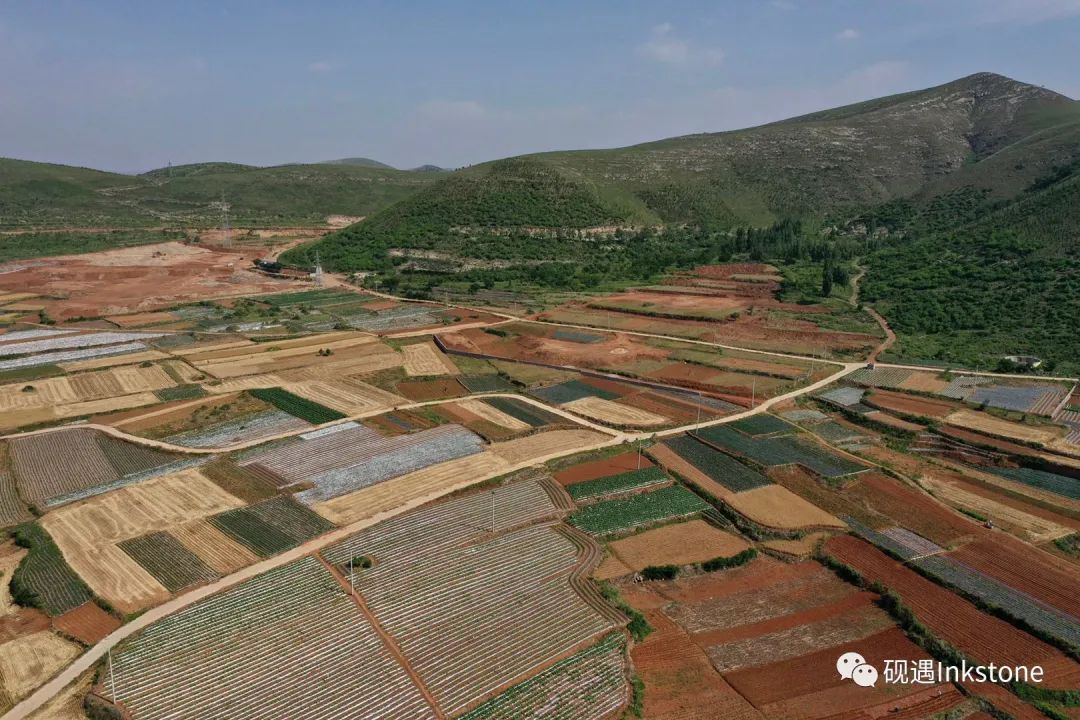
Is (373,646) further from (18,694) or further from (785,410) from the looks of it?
(785,410)

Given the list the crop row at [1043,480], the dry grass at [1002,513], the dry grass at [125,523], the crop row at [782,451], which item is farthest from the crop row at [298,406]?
the crop row at [1043,480]

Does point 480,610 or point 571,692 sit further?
point 480,610

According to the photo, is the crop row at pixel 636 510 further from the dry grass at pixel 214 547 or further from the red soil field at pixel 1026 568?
the dry grass at pixel 214 547

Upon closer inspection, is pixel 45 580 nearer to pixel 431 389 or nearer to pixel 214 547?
pixel 214 547

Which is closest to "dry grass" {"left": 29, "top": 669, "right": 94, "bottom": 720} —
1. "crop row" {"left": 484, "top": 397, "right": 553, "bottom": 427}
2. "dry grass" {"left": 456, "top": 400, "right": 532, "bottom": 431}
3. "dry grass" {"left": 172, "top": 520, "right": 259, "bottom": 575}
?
"dry grass" {"left": 172, "top": 520, "right": 259, "bottom": 575}

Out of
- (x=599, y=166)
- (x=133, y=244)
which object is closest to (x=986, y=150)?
(x=599, y=166)

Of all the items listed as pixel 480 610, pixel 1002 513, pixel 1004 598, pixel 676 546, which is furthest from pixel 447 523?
pixel 1002 513

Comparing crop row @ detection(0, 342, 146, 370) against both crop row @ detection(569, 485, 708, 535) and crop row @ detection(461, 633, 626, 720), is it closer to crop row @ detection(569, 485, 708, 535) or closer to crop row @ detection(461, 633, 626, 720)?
crop row @ detection(569, 485, 708, 535)
